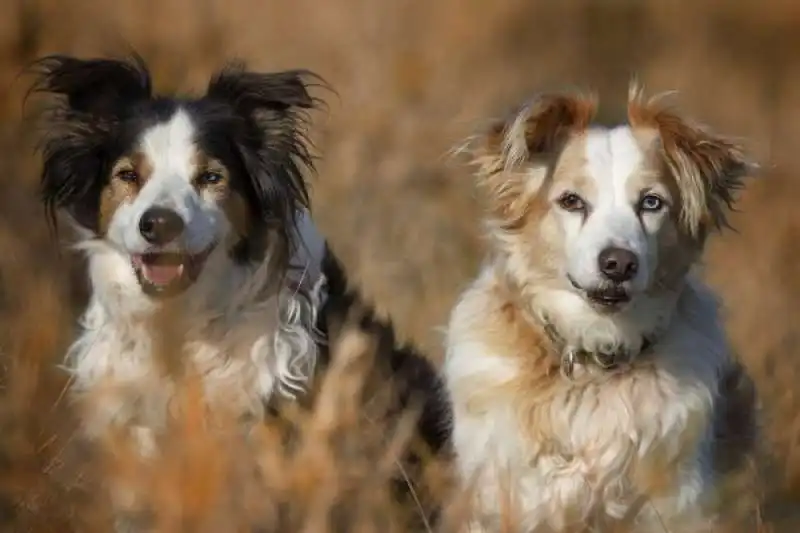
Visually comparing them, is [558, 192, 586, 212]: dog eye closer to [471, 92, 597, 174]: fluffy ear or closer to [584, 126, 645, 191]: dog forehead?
[584, 126, 645, 191]: dog forehead

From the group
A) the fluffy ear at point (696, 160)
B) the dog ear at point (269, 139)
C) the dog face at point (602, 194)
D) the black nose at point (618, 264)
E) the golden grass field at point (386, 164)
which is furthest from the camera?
the dog ear at point (269, 139)

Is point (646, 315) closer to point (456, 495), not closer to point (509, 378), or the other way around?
point (509, 378)

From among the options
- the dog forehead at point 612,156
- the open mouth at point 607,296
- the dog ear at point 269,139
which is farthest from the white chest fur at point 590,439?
the dog ear at point 269,139

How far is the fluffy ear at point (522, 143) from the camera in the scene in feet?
14.7

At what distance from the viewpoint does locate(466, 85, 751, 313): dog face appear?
4.22 m

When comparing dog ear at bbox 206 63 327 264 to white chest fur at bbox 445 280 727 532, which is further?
dog ear at bbox 206 63 327 264

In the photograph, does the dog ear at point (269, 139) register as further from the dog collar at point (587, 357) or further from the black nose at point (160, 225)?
the dog collar at point (587, 357)

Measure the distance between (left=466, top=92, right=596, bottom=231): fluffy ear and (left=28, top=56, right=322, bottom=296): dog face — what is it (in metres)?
0.65

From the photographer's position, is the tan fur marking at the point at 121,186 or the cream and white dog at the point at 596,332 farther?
the tan fur marking at the point at 121,186

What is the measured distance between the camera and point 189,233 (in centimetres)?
433

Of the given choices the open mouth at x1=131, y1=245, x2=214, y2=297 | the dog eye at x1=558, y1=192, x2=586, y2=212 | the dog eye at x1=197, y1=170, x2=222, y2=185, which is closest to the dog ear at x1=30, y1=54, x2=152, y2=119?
the dog eye at x1=197, y1=170, x2=222, y2=185

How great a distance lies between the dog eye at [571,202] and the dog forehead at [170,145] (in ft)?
3.88

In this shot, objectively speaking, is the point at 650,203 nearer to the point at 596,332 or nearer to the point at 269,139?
the point at 596,332

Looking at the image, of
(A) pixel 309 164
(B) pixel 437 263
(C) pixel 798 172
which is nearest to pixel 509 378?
(A) pixel 309 164
